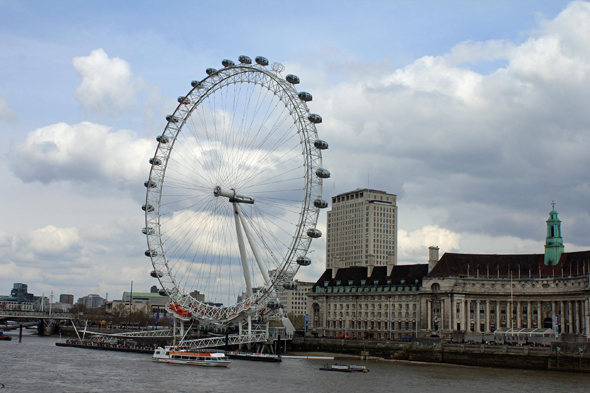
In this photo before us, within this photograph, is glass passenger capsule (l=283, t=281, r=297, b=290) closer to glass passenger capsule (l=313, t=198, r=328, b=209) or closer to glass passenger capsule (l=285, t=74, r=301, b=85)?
glass passenger capsule (l=313, t=198, r=328, b=209)

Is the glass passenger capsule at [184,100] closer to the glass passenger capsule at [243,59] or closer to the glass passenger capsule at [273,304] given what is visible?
the glass passenger capsule at [243,59]

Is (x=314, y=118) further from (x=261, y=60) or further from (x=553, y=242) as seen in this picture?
(x=553, y=242)

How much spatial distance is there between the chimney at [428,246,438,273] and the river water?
37558 mm

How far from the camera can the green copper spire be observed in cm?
11350

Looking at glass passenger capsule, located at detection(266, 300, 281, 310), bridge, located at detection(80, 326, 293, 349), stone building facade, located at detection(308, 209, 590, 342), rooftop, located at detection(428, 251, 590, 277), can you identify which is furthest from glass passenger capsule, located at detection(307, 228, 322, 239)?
rooftop, located at detection(428, 251, 590, 277)

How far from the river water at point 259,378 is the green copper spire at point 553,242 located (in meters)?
42.5

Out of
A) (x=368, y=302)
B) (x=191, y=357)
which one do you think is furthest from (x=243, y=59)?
(x=368, y=302)

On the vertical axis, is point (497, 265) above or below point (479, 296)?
above

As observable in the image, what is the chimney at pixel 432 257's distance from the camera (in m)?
119

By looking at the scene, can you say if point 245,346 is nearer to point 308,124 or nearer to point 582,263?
point 308,124

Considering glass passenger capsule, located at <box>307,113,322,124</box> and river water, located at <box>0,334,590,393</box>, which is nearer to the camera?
river water, located at <box>0,334,590,393</box>

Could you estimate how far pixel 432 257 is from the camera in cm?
11900

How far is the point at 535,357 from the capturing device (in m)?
78.1

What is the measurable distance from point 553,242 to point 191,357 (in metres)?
69.1
